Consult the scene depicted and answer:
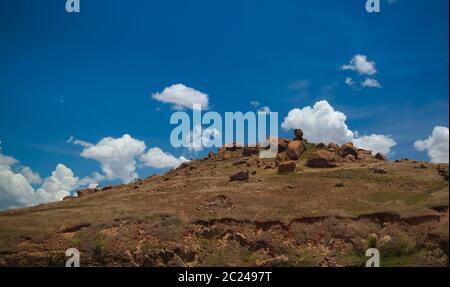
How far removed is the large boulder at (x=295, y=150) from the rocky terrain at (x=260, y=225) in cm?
1287

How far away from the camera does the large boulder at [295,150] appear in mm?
66812

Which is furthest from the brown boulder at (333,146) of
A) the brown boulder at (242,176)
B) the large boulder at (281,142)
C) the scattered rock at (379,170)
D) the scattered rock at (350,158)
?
the brown boulder at (242,176)

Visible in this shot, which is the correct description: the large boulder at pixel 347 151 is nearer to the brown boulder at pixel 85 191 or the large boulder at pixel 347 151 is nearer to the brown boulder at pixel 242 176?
the brown boulder at pixel 242 176

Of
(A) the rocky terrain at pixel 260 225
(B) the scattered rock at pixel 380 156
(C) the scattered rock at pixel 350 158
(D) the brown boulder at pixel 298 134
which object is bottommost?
(A) the rocky terrain at pixel 260 225

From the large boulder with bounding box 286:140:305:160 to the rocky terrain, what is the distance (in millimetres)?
12871

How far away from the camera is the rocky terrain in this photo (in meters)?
38.4

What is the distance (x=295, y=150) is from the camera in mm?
67438

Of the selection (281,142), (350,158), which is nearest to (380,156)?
(350,158)

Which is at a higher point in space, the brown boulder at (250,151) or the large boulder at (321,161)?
the brown boulder at (250,151)

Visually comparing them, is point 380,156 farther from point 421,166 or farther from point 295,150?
point 421,166
